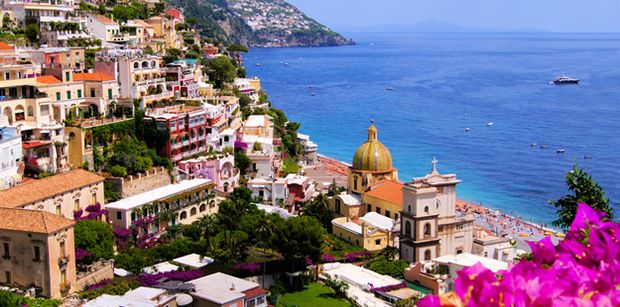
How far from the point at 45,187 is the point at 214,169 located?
12416 mm

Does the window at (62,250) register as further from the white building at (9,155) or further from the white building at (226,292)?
the white building at (9,155)

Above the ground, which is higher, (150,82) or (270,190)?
(150,82)

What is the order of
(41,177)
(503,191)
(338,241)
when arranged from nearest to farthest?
(41,177)
(338,241)
(503,191)

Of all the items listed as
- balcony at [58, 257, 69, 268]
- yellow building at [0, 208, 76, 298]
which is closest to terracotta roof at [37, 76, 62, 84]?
yellow building at [0, 208, 76, 298]

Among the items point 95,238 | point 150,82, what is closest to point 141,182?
point 95,238

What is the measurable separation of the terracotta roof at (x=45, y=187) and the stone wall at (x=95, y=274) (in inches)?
156

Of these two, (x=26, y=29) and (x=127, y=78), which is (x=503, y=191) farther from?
(x=26, y=29)

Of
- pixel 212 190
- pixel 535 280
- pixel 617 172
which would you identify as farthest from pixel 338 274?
pixel 617 172

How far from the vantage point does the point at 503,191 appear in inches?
2413

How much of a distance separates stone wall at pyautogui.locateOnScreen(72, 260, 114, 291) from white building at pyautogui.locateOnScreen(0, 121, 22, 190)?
6.77 meters

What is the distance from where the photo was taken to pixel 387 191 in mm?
41656

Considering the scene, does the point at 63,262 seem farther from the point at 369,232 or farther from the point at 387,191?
the point at 387,191

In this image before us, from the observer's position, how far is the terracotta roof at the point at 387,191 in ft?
134

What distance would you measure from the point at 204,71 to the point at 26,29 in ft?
50.6
